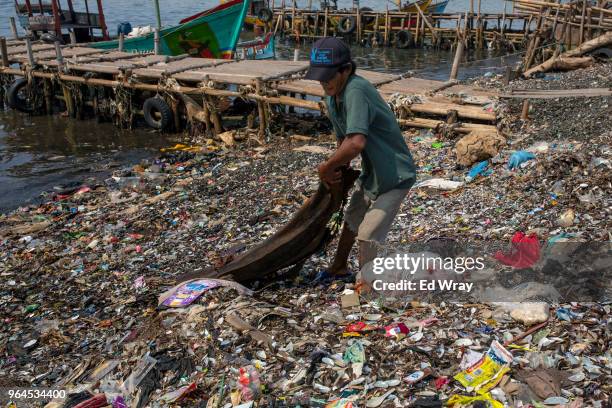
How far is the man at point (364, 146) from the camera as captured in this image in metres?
A: 3.94

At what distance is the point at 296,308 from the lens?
4.79m

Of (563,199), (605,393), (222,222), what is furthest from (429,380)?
(222,222)

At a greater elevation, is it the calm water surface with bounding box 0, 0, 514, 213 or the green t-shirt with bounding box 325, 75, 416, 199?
the green t-shirt with bounding box 325, 75, 416, 199

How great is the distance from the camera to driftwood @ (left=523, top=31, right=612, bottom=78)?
18.4 meters

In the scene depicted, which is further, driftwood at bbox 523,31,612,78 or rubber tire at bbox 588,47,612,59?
rubber tire at bbox 588,47,612,59

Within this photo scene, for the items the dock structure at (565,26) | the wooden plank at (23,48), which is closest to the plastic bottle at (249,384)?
the dock structure at (565,26)

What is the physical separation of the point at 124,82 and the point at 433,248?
12898mm

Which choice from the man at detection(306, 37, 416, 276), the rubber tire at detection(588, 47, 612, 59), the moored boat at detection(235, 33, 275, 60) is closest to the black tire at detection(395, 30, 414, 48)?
the moored boat at detection(235, 33, 275, 60)

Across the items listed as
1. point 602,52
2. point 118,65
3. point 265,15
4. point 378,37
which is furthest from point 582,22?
point 265,15

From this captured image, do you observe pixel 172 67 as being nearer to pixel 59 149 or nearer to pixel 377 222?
pixel 59 149

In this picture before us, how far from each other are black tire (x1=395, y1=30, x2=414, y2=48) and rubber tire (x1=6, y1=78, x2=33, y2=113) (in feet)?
68.5

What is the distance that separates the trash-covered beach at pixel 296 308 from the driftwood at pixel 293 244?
175mm

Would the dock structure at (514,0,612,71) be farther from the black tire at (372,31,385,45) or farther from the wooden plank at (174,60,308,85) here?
the black tire at (372,31,385,45)

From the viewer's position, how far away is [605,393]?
324 centimetres
